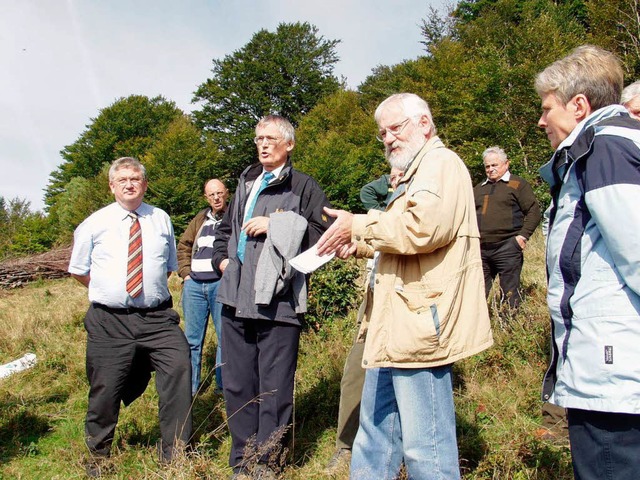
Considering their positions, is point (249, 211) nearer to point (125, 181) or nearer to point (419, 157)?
point (125, 181)

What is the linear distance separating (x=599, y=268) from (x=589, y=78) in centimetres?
74

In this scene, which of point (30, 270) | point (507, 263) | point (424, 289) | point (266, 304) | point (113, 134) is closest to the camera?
point (424, 289)

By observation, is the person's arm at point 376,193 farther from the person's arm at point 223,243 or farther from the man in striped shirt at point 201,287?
the man in striped shirt at point 201,287

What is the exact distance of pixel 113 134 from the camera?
42906 mm

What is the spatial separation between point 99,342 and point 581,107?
3.23 meters

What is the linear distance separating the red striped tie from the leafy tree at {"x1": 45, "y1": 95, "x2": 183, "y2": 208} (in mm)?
40694

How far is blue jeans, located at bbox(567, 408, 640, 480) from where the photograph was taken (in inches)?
66.6

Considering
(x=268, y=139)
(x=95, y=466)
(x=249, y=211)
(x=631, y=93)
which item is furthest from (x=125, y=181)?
(x=631, y=93)

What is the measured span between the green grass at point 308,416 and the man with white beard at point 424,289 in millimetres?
1040

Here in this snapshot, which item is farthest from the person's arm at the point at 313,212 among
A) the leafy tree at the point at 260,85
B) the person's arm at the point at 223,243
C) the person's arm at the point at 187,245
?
the leafy tree at the point at 260,85

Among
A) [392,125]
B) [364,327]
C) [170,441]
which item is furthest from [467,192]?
[170,441]

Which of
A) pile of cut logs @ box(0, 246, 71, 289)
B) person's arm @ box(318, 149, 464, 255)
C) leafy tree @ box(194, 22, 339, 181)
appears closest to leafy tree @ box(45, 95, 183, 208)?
leafy tree @ box(194, 22, 339, 181)

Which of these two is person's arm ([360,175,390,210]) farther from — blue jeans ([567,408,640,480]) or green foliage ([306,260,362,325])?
blue jeans ([567,408,640,480])

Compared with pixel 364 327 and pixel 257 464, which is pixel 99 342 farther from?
pixel 364 327
